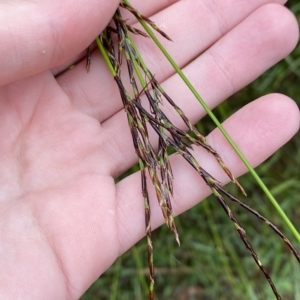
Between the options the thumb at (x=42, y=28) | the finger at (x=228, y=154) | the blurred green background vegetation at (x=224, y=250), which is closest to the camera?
the thumb at (x=42, y=28)

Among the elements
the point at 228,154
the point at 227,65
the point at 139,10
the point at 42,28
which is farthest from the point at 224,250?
the point at 42,28

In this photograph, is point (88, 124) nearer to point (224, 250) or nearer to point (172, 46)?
point (172, 46)

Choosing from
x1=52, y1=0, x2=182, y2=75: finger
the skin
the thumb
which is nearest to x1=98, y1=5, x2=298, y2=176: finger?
the skin

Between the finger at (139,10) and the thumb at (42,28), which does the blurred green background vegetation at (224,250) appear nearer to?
the finger at (139,10)

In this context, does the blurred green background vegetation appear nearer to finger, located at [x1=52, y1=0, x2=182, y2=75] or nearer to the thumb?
finger, located at [x1=52, y1=0, x2=182, y2=75]

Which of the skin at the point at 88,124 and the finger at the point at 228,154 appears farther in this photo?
the finger at the point at 228,154

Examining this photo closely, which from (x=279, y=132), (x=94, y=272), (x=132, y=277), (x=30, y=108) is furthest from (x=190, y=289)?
(x=30, y=108)

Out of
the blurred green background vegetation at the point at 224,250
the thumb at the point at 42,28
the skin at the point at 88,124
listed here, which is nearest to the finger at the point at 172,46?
the skin at the point at 88,124
